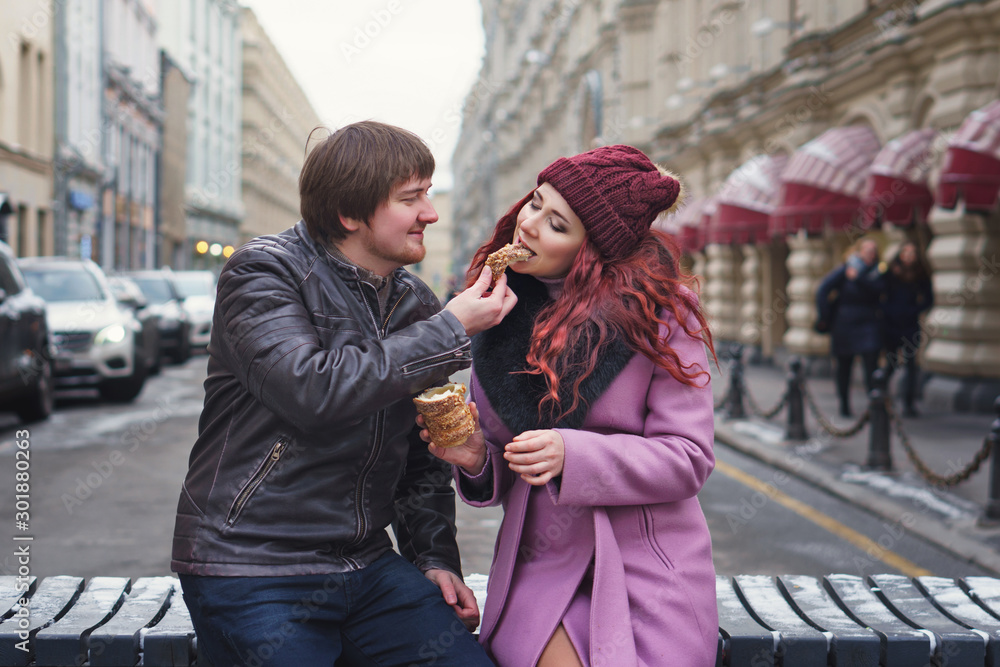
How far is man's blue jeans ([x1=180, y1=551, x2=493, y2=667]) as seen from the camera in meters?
2.27

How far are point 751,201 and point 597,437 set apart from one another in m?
19.4

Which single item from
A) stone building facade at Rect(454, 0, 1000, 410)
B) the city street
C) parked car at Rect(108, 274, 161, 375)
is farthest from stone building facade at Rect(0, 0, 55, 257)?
the city street

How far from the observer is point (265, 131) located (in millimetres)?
86562

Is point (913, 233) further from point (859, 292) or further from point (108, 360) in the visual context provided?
point (108, 360)

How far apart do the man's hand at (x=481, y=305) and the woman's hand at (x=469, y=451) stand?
0.19 meters

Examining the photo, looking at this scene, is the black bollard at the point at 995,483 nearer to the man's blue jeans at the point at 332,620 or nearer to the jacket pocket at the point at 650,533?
the jacket pocket at the point at 650,533

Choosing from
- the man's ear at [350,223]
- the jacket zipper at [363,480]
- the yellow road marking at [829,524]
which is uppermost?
the man's ear at [350,223]

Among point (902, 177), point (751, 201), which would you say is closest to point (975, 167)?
point (902, 177)

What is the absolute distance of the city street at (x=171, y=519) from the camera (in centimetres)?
613

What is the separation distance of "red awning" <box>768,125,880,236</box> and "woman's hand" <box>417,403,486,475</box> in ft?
49.3

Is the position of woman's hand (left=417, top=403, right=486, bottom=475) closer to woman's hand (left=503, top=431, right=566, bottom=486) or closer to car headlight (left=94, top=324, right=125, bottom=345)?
woman's hand (left=503, top=431, right=566, bottom=486)

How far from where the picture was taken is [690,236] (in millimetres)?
27297

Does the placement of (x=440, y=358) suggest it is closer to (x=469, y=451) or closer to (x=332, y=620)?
(x=469, y=451)

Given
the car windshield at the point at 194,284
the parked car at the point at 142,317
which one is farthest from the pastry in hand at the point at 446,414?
the car windshield at the point at 194,284
